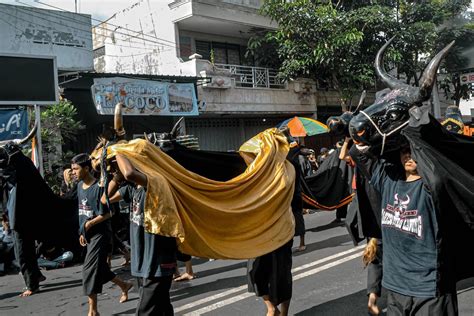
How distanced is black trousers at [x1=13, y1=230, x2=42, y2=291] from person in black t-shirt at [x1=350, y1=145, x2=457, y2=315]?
5303mm

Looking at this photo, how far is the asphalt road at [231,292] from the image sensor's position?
17.3 feet

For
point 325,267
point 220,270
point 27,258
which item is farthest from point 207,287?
point 27,258

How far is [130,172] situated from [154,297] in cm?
106

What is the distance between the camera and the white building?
15.9 metres

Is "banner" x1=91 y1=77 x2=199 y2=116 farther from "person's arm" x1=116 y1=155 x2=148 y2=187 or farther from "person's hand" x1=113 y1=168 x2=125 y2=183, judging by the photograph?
"person's arm" x1=116 y1=155 x2=148 y2=187

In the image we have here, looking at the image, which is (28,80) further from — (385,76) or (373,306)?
(385,76)

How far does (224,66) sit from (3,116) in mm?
9005

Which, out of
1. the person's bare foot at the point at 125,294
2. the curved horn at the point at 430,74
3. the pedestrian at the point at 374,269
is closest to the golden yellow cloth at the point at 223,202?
the pedestrian at the point at 374,269

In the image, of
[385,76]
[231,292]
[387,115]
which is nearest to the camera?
[387,115]

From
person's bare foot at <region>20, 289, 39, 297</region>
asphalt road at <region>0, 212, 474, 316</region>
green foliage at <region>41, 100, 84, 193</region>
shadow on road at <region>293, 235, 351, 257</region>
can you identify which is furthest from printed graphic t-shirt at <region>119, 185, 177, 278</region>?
green foliage at <region>41, 100, 84, 193</region>

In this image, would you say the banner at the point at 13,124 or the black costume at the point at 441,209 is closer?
the black costume at the point at 441,209

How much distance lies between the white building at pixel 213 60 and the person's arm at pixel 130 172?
39.0 feet

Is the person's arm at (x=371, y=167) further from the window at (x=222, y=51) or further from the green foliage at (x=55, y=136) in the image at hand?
the window at (x=222, y=51)

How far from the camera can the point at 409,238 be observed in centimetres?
297
